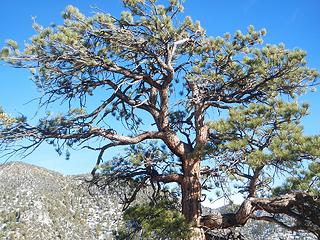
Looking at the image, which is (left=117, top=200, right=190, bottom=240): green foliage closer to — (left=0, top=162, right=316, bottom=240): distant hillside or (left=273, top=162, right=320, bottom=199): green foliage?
(left=273, top=162, right=320, bottom=199): green foliage

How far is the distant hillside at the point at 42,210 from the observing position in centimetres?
6412

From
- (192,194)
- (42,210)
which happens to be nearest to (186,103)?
(192,194)

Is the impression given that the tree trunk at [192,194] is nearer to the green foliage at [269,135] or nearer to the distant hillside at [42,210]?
the green foliage at [269,135]

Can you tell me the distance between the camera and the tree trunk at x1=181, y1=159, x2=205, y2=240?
632 cm

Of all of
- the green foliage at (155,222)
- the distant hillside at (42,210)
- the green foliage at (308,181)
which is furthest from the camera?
the distant hillside at (42,210)

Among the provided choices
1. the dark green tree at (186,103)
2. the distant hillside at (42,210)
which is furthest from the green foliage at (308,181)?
the distant hillside at (42,210)

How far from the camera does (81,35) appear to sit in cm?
617

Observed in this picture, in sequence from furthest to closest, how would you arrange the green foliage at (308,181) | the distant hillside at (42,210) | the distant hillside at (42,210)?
the distant hillside at (42,210) → the distant hillside at (42,210) → the green foliage at (308,181)

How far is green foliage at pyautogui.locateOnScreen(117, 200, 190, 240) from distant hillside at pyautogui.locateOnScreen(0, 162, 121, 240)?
56574 mm

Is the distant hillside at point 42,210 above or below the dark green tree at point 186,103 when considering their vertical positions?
above

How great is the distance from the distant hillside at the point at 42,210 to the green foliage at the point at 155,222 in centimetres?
5657

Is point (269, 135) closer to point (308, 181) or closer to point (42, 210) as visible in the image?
point (308, 181)

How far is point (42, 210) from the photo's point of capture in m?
68.2

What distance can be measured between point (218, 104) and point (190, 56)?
96 cm
